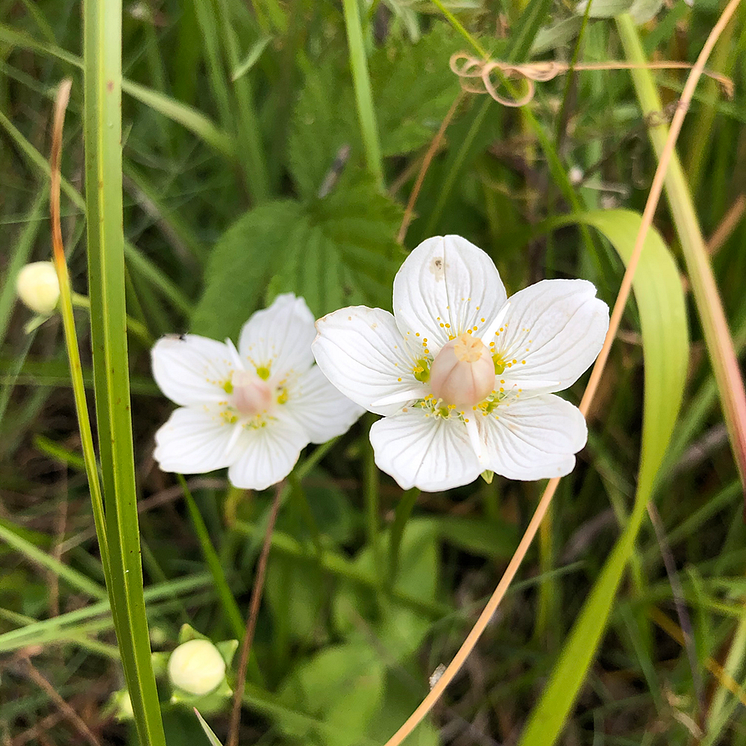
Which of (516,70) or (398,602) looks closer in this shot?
(516,70)

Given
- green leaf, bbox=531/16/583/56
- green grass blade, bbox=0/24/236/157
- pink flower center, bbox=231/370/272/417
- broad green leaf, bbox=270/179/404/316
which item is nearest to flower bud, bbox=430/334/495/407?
broad green leaf, bbox=270/179/404/316

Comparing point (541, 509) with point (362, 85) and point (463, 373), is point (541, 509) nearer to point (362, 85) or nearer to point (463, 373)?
point (463, 373)

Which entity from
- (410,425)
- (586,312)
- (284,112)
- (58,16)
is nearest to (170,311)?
(284,112)

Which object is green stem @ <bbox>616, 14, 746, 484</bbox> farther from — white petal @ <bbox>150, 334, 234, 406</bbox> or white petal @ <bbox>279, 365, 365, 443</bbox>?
white petal @ <bbox>150, 334, 234, 406</bbox>

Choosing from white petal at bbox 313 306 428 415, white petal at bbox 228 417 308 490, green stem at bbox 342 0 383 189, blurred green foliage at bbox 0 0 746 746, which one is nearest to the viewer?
white petal at bbox 313 306 428 415

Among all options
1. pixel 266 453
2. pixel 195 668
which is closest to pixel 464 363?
pixel 266 453

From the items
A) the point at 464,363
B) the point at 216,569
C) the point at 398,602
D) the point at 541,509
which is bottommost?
the point at 398,602

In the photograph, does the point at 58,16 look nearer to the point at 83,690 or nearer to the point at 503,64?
the point at 503,64
